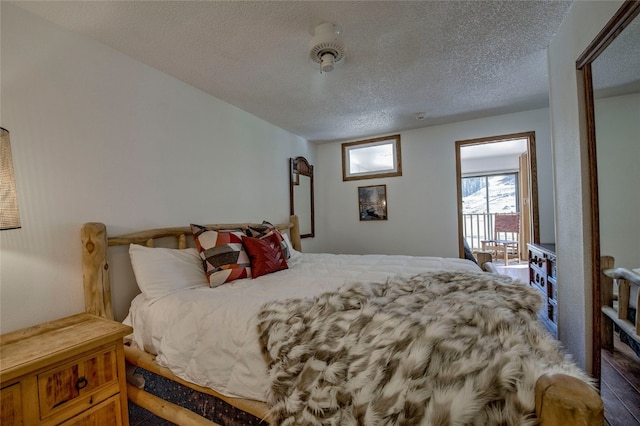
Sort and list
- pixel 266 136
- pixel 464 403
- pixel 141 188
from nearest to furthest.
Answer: pixel 464 403 → pixel 141 188 → pixel 266 136

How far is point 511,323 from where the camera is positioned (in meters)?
0.90

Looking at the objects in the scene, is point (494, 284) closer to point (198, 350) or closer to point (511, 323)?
point (511, 323)

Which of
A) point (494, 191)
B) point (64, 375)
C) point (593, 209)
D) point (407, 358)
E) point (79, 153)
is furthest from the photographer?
point (494, 191)

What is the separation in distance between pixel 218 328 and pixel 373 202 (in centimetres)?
306

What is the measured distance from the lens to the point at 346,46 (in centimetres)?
176

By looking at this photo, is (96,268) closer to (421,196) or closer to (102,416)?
(102,416)

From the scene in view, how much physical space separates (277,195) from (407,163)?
1885mm

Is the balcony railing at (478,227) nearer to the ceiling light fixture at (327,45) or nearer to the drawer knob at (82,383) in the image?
the ceiling light fixture at (327,45)

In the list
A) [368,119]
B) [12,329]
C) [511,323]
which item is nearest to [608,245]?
[511,323]

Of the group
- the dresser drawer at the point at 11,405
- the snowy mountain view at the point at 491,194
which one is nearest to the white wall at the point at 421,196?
the snowy mountain view at the point at 491,194

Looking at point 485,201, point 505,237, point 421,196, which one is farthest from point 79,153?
point 485,201

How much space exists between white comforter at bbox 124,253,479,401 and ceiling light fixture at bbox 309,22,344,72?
A: 1424mm

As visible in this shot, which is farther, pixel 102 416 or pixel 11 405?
pixel 102 416

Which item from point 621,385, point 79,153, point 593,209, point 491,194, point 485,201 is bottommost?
point 621,385
